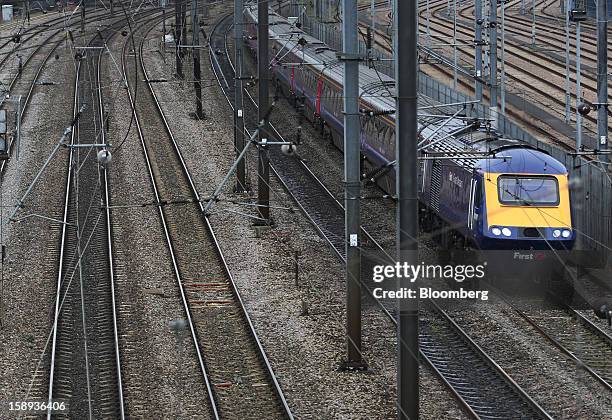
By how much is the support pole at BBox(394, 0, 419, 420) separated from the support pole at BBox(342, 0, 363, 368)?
4.15m

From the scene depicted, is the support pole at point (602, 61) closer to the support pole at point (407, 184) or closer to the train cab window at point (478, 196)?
the train cab window at point (478, 196)

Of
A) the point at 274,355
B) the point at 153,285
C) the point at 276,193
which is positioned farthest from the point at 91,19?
the point at 274,355

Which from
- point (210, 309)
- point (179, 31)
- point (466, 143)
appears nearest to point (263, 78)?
point (466, 143)

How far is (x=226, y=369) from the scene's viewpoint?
19.4 meters

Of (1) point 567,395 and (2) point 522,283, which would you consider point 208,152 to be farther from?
(1) point 567,395

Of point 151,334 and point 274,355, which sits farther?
point 151,334

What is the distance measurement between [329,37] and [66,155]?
2195 centimetres

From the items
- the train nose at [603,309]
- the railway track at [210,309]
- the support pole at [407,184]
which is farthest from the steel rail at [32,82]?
the support pole at [407,184]

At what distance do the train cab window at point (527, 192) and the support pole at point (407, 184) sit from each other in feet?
27.4

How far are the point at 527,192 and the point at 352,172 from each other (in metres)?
5.09

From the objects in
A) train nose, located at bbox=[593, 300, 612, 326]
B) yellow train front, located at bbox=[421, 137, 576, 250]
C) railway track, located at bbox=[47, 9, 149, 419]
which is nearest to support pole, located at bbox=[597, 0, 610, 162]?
yellow train front, located at bbox=[421, 137, 576, 250]

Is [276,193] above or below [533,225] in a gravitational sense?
below

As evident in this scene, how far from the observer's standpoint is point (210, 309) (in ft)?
75.3

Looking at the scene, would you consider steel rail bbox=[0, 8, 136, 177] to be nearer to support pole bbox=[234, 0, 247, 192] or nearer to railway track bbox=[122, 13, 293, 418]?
railway track bbox=[122, 13, 293, 418]
